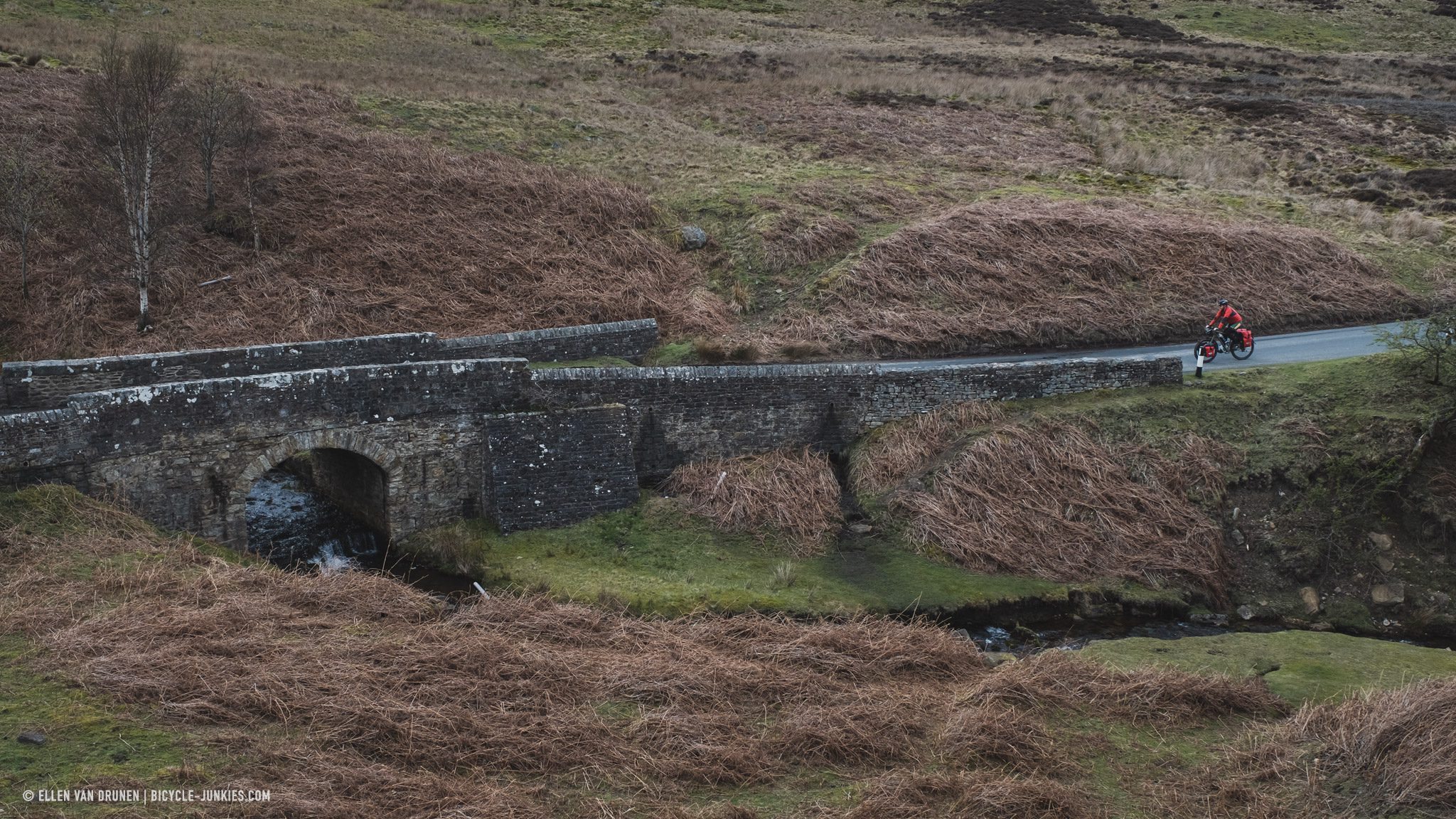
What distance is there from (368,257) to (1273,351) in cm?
2363

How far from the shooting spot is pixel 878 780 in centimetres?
1015

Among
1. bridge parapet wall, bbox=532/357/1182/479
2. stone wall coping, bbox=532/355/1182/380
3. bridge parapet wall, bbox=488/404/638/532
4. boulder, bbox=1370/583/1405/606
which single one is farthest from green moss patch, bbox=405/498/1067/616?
boulder, bbox=1370/583/1405/606

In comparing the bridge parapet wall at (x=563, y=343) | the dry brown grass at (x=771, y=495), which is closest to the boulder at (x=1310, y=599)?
the dry brown grass at (x=771, y=495)

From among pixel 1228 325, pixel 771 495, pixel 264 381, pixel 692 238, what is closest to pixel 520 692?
pixel 264 381

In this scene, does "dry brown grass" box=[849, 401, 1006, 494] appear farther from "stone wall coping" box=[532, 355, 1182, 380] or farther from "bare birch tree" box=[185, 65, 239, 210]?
"bare birch tree" box=[185, 65, 239, 210]

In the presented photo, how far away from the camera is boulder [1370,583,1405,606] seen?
17.2 meters

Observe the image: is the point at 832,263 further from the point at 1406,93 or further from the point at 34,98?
the point at 1406,93

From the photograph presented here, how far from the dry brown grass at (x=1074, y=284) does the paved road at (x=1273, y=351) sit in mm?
682

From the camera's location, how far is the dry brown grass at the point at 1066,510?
17.7 m

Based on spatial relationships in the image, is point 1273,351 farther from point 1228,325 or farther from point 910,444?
point 910,444

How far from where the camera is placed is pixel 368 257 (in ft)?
93.5

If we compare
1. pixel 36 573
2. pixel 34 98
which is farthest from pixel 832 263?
pixel 34 98

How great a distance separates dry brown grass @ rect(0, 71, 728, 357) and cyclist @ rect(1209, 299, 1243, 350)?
1191 cm

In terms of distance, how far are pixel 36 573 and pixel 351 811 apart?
675 centimetres
